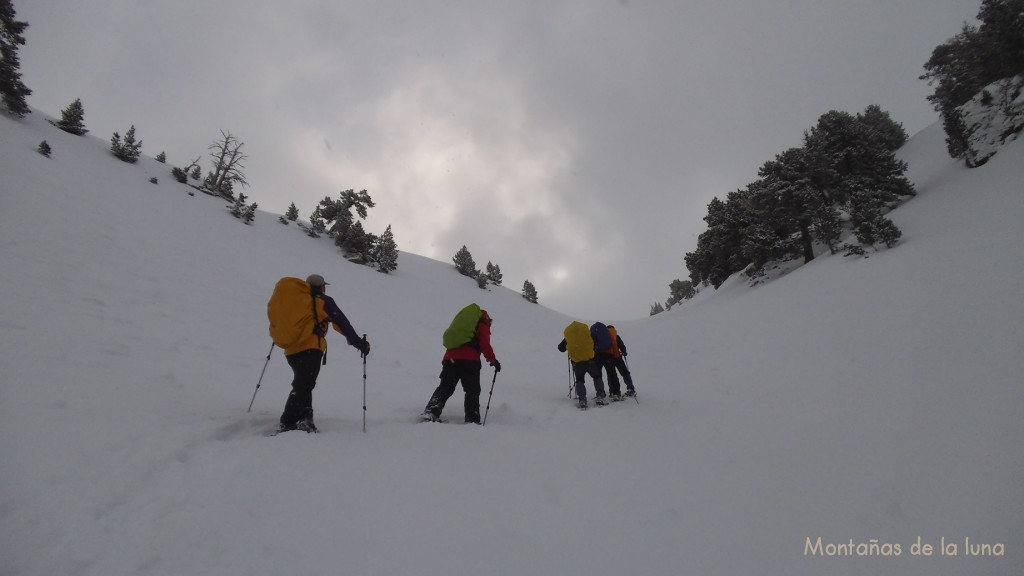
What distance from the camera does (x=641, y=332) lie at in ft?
64.3

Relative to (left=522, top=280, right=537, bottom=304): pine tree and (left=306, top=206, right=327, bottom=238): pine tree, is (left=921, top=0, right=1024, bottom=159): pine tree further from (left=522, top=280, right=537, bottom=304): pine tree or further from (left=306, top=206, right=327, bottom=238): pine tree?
(left=306, top=206, right=327, bottom=238): pine tree

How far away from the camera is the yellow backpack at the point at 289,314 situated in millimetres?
4543

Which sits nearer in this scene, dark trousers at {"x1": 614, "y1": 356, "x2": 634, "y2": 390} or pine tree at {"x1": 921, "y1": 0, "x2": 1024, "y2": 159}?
dark trousers at {"x1": 614, "y1": 356, "x2": 634, "y2": 390}

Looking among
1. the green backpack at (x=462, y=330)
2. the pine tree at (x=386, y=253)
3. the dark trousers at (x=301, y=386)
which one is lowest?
the dark trousers at (x=301, y=386)

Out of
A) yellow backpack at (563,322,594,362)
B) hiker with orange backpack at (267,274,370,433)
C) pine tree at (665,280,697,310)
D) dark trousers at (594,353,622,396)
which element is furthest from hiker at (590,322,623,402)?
pine tree at (665,280,697,310)

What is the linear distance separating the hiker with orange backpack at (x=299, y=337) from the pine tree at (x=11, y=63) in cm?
2912

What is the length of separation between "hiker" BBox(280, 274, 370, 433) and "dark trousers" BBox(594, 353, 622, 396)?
5737 mm

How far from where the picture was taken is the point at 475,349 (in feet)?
19.9

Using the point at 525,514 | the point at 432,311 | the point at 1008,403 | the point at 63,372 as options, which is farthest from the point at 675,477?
the point at 432,311

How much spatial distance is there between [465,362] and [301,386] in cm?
232

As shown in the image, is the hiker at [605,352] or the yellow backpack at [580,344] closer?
the yellow backpack at [580,344]

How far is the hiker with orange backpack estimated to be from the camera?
175 inches

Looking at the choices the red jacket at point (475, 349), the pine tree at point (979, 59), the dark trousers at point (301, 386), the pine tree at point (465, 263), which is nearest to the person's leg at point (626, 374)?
the red jacket at point (475, 349)

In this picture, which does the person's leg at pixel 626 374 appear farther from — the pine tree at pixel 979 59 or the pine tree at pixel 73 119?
the pine tree at pixel 73 119
